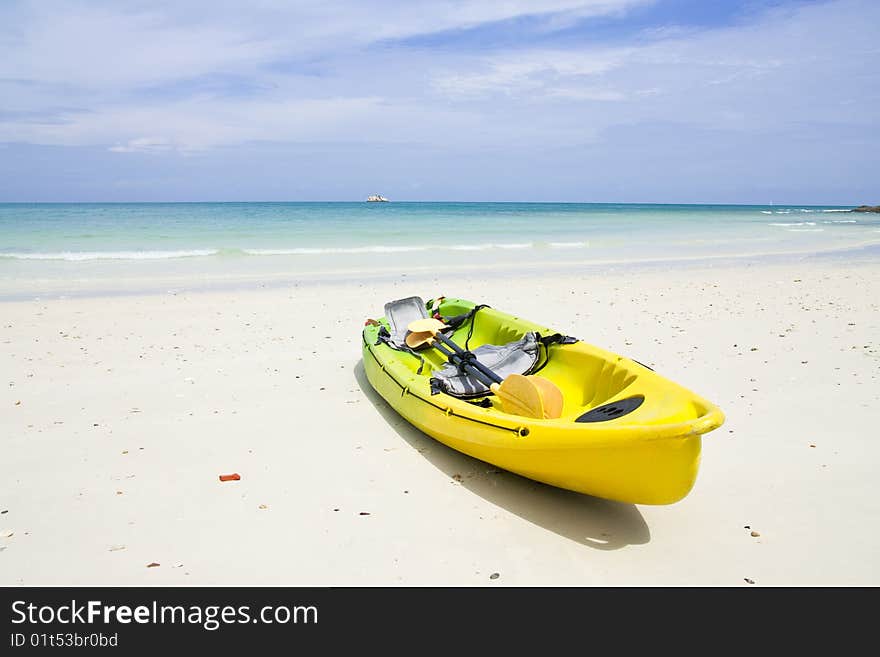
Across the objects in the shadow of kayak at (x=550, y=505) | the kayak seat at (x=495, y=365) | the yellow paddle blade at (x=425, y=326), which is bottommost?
the shadow of kayak at (x=550, y=505)

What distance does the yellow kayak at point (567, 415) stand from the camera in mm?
3334

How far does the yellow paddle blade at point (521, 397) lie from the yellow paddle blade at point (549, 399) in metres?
0.04

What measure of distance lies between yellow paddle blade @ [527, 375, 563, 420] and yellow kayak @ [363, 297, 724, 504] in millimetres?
35

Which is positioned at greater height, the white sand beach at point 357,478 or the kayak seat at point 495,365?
the kayak seat at point 495,365

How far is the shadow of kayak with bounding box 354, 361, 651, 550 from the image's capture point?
3.71 m

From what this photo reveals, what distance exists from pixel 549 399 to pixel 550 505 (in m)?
0.68

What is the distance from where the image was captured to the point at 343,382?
6.58m

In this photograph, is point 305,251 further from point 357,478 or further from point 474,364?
point 357,478

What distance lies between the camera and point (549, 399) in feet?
14.0

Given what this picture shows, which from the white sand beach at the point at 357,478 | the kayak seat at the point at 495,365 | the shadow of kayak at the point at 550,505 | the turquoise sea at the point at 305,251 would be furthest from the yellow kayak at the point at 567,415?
the turquoise sea at the point at 305,251

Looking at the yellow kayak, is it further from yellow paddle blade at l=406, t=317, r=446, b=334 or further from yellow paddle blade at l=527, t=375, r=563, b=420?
yellow paddle blade at l=406, t=317, r=446, b=334

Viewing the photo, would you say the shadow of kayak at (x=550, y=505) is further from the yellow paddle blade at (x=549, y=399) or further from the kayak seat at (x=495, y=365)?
the kayak seat at (x=495, y=365)

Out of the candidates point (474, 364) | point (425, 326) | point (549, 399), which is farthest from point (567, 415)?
point (425, 326)
